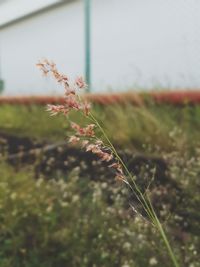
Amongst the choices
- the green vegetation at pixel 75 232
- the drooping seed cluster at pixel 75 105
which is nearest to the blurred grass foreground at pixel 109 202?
the green vegetation at pixel 75 232

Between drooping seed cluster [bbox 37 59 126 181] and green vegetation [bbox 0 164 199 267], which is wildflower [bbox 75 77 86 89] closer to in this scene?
drooping seed cluster [bbox 37 59 126 181]

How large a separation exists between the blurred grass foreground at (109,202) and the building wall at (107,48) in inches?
46.5

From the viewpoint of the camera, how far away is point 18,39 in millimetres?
15602

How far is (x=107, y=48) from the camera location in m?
10.6

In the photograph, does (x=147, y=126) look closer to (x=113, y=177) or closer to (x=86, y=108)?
(x=113, y=177)

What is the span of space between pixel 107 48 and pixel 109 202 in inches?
271

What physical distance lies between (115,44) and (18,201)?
688cm

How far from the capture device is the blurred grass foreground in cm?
316

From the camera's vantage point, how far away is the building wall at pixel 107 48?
768 centimetres

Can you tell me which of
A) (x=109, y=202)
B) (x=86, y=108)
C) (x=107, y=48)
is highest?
(x=86, y=108)

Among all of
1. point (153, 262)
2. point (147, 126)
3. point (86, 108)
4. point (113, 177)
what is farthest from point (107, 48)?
point (86, 108)

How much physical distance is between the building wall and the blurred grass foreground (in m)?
1.18

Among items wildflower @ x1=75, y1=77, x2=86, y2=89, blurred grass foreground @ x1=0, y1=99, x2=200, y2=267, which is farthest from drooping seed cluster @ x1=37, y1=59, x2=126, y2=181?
blurred grass foreground @ x1=0, y1=99, x2=200, y2=267

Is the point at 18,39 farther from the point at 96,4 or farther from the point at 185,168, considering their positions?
the point at 185,168
